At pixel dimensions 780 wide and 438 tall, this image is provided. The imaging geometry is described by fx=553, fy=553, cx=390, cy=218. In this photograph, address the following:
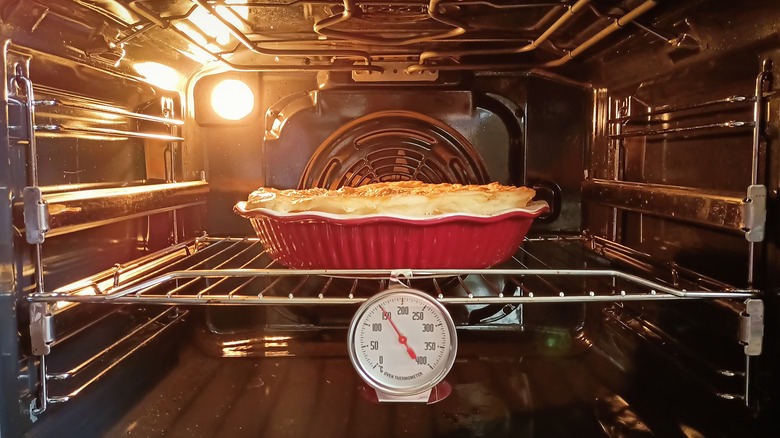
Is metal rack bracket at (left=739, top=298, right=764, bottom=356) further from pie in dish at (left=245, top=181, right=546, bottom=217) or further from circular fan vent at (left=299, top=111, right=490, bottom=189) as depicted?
circular fan vent at (left=299, top=111, right=490, bottom=189)

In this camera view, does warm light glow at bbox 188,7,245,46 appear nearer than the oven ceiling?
No

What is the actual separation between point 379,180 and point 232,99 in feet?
1.36

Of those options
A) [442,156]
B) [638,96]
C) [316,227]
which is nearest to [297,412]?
[316,227]

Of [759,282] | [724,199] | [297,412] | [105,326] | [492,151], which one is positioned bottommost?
[297,412]

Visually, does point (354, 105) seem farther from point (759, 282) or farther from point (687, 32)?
point (759, 282)

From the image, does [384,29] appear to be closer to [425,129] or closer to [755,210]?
[425,129]

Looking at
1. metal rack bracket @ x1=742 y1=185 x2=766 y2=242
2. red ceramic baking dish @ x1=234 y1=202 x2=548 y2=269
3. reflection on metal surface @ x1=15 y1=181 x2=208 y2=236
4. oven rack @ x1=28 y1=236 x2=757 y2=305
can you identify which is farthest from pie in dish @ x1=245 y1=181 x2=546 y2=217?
metal rack bracket @ x1=742 y1=185 x2=766 y2=242

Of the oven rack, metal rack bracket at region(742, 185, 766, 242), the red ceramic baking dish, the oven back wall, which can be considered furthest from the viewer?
the oven back wall

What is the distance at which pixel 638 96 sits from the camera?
1.16 m

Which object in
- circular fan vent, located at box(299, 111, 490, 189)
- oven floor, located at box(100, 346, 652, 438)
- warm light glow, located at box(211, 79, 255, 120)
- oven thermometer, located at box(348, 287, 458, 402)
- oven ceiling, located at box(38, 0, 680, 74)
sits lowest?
oven floor, located at box(100, 346, 652, 438)

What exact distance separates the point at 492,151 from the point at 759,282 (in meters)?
0.70

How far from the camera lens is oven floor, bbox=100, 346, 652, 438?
3.24ft

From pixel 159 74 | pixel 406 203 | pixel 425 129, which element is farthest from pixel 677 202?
pixel 159 74

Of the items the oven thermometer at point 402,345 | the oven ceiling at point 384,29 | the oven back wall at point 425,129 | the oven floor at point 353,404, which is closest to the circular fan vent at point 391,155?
the oven back wall at point 425,129
